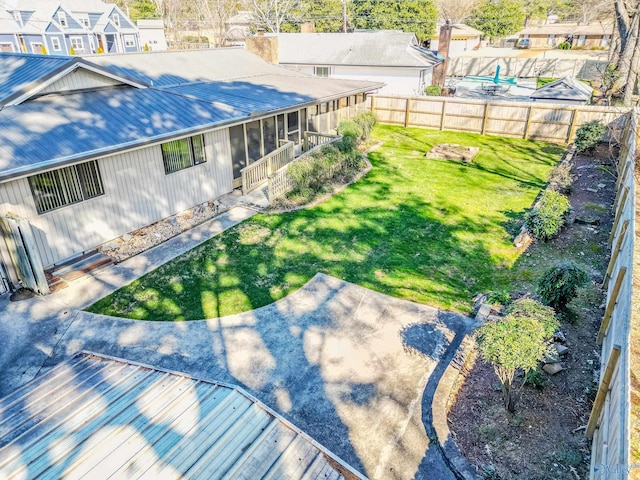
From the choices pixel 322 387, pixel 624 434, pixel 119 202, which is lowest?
pixel 322 387

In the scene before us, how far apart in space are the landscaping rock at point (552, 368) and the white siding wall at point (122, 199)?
963 centimetres

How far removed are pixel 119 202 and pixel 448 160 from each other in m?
12.8

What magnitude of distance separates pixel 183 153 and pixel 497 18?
61.2 meters

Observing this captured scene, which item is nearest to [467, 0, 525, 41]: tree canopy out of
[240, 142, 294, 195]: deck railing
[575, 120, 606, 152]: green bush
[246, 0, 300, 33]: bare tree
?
[246, 0, 300, 33]: bare tree

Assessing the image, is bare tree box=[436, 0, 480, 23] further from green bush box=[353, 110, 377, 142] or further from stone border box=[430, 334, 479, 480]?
stone border box=[430, 334, 479, 480]

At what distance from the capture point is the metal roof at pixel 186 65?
14227 millimetres

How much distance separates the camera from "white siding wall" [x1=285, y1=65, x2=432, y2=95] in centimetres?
2856

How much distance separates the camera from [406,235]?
453 inches

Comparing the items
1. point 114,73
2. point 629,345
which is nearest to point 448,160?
point 114,73

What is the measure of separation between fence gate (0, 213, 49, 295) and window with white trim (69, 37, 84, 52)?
158 ft

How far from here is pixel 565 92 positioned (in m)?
20.5

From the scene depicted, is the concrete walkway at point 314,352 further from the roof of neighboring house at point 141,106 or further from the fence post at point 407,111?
the fence post at point 407,111

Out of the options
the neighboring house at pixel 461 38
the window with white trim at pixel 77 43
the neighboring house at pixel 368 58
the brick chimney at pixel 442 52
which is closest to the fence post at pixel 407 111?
the neighboring house at pixel 368 58

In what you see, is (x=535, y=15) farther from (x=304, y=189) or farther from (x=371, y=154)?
(x=304, y=189)
